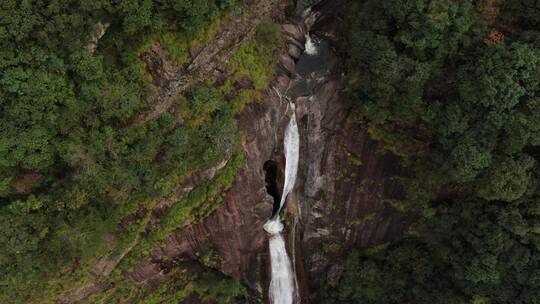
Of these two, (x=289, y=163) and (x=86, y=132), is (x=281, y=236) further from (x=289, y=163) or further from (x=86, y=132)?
(x=86, y=132)

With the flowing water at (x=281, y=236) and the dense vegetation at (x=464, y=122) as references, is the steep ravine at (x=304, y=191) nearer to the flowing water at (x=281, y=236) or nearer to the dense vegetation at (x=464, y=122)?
the flowing water at (x=281, y=236)

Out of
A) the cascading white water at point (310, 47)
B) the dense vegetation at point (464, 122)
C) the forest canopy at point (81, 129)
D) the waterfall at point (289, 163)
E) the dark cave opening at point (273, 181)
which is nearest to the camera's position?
the forest canopy at point (81, 129)

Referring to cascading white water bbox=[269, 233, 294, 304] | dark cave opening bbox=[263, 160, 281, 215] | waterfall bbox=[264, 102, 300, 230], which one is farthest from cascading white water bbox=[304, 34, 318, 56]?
cascading white water bbox=[269, 233, 294, 304]

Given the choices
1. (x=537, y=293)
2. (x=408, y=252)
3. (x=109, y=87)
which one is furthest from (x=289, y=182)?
(x=537, y=293)

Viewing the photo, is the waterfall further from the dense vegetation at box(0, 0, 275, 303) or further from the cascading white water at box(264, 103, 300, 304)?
the dense vegetation at box(0, 0, 275, 303)

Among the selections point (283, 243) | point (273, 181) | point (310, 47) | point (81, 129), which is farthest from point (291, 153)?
point (81, 129)

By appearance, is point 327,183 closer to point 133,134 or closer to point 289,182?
point 289,182

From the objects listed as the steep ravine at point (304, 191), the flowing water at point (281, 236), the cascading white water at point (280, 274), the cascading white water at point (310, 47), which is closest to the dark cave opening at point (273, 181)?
the steep ravine at point (304, 191)
